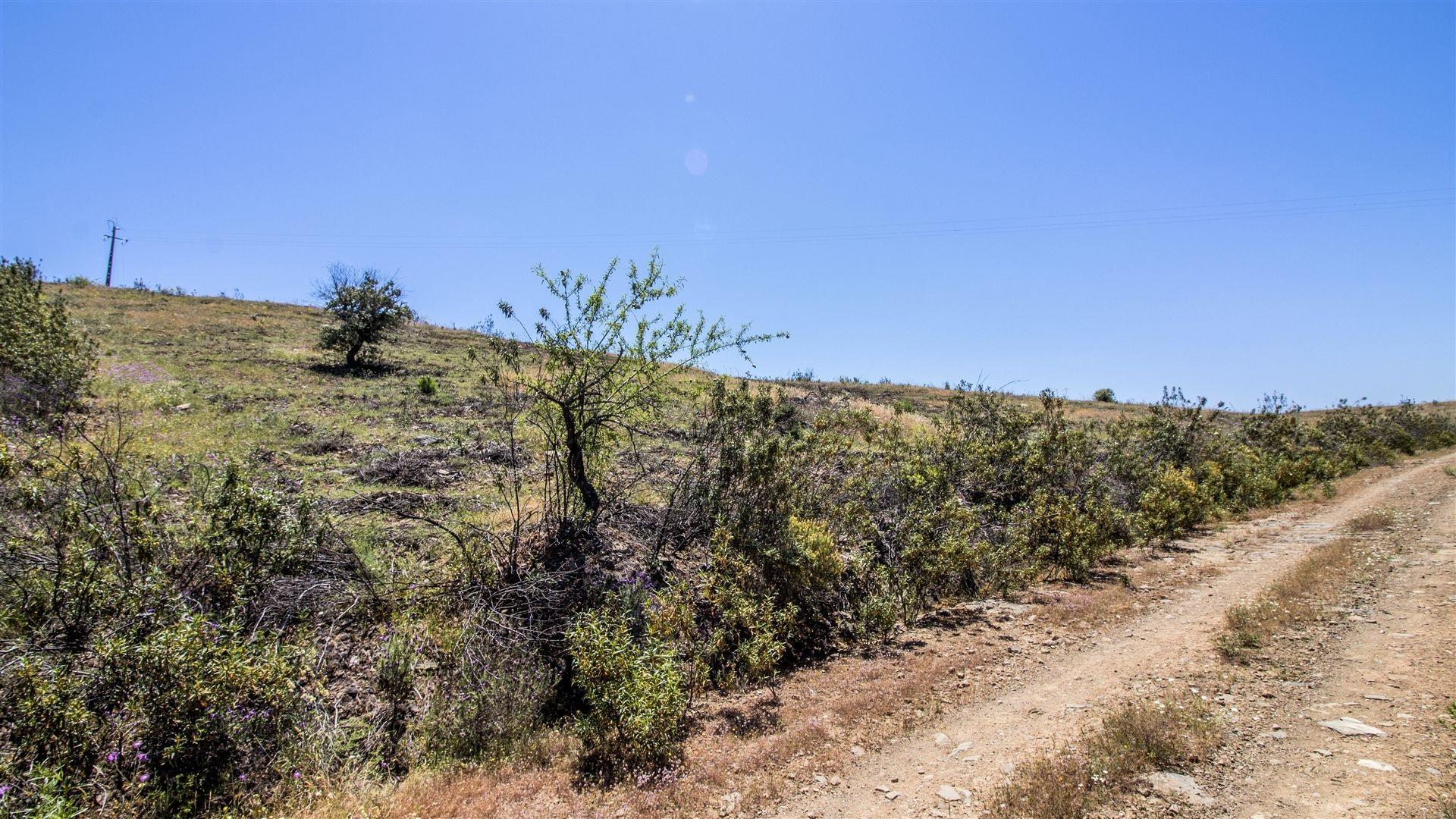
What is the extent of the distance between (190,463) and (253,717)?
6.55 meters

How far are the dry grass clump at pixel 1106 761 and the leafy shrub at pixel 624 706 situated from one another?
7.83ft

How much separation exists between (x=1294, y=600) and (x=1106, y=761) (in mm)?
5446

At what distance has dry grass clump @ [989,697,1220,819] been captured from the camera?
3.63 metres

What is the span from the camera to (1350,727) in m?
4.27

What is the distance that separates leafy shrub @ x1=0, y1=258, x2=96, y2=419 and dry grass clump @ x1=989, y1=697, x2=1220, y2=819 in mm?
15860

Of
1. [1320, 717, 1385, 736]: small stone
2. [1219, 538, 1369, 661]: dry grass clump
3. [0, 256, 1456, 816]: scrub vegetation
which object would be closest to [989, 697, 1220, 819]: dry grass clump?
[0, 256, 1456, 816]: scrub vegetation

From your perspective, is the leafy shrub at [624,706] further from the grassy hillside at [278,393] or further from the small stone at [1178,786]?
the grassy hillside at [278,393]

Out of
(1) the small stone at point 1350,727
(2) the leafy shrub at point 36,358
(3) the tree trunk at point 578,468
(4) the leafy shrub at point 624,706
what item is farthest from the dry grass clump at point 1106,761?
(2) the leafy shrub at point 36,358

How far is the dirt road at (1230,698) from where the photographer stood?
144 inches

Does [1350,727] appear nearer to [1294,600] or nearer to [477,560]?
[1294,600]

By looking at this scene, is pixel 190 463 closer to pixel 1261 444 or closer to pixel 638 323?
pixel 638 323

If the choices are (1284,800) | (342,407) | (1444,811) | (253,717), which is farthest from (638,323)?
(342,407)

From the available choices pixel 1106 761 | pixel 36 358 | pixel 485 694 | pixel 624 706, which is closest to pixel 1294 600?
pixel 1106 761

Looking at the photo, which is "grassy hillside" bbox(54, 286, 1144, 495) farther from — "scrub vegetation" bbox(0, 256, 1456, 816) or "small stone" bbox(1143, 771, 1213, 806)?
"small stone" bbox(1143, 771, 1213, 806)
